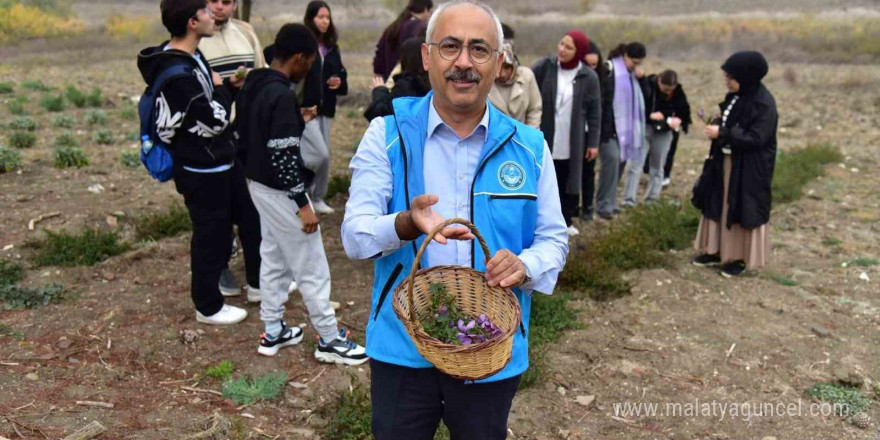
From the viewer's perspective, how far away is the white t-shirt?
716 centimetres

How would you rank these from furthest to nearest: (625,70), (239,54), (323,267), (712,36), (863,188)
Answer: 1. (712,36)
2. (863,188)
3. (625,70)
4. (239,54)
5. (323,267)

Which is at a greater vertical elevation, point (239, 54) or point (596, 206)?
point (239, 54)

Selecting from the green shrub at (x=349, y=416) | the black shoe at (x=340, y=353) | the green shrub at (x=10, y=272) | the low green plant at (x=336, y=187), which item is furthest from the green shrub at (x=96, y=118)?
the green shrub at (x=349, y=416)

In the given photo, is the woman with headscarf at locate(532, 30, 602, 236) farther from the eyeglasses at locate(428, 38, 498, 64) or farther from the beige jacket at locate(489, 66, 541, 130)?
the eyeglasses at locate(428, 38, 498, 64)

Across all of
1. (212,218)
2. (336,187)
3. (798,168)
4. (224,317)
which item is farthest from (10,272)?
(798,168)

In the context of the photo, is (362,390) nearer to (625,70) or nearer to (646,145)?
(625,70)

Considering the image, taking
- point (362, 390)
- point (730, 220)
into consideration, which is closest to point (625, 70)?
point (730, 220)

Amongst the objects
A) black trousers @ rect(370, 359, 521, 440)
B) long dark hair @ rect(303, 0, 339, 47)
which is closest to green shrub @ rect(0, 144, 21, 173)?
long dark hair @ rect(303, 0, 339, 47)

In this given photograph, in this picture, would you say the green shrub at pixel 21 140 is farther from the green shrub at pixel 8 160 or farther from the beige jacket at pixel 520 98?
the beige jacket at pixel 520 98

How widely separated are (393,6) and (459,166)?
113 ft

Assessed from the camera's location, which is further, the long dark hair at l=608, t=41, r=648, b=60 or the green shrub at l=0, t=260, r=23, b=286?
the long dark hair at l=608, t=41, r=648, b=60

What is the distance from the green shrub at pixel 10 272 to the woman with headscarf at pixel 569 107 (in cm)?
475

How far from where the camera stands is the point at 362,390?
4309mm

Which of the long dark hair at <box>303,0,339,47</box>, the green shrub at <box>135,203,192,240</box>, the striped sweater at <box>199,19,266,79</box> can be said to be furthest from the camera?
the long dark hair at <box>303,0,339,47</box>
